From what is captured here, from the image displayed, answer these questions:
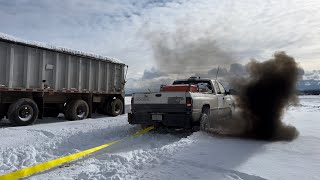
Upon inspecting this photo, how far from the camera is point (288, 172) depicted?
5133mm

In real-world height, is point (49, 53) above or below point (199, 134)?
above

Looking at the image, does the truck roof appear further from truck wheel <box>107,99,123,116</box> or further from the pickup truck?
the pickup truck

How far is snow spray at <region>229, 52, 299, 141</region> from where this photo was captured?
33.7 ft

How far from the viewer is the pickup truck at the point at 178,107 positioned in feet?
29.6

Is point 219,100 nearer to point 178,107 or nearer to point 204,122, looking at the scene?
point 204,122

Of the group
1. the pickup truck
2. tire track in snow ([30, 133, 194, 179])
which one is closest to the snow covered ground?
tire track in snow ([30, 133, 194, 179])

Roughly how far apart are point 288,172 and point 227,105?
22.3ft

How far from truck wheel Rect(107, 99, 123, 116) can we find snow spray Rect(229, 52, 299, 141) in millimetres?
7451

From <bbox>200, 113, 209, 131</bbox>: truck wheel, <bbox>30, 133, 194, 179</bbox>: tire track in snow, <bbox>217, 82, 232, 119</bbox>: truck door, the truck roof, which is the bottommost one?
<bbox>30, 133, 194, 179</bbox>: tire track in snow

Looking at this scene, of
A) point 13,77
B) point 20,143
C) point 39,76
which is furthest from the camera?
point 39,76

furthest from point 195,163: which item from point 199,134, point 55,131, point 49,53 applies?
point 49,53

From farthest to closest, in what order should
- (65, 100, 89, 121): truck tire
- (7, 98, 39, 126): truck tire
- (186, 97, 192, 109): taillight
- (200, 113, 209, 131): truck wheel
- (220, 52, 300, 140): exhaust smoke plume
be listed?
(65, 100, 89, 121): truck tire, (7, 98, 39, 126): truck tire, (220, 52, 300, 140): exhaust smoke plume, (200, 113, 209, 131): truck wheel, (186, 97, 192, 109): taillight

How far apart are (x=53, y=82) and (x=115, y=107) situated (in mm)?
4697

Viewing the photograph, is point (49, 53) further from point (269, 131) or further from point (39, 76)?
point (269, 131)
